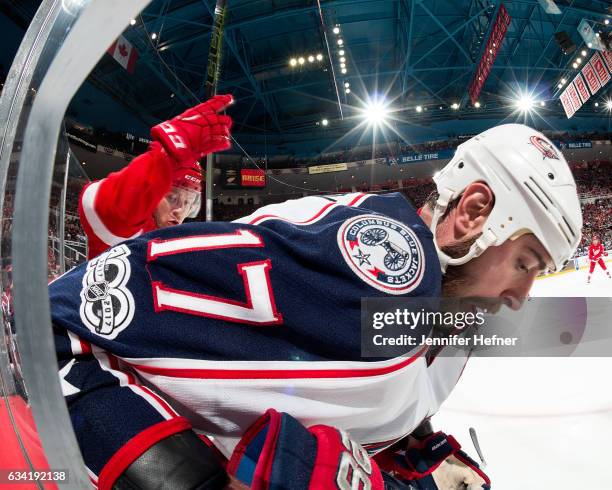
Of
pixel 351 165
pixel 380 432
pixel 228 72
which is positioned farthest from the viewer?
pixel 351 165

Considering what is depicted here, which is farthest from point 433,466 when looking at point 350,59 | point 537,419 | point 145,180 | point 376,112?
point 376,112

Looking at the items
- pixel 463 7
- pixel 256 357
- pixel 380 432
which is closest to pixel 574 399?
pixel 380 432

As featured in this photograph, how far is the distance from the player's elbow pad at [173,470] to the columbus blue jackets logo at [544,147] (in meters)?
0.69

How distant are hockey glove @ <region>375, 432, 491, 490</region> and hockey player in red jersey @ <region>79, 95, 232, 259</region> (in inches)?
28.8

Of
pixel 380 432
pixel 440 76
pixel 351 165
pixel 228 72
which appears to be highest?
pixel 440 76

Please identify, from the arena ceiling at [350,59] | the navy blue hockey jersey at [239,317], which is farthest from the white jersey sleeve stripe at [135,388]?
the arena ceiling at [350,59]

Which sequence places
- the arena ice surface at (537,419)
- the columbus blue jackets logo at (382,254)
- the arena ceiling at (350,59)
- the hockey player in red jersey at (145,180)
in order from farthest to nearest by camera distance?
1. the arena ceiling at (350,59)
2. the arena ice surface at (537,419)
3. the hockey player in red jersey at (145,180)
4. the columbus blue jackets logo at (382,254)

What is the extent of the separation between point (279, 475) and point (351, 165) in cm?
1231

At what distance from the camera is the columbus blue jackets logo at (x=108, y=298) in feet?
1.35

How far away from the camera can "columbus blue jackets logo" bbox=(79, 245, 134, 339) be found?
16.2 inches

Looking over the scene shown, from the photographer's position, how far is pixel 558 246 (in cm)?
65

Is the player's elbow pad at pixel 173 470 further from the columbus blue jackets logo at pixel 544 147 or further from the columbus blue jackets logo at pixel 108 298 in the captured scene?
the columbus blue jackets logo at pixel 544 147

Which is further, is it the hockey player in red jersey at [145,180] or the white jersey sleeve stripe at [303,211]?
the hockey player in red jersey at [145,180]

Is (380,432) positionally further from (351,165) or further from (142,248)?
(351,165)
